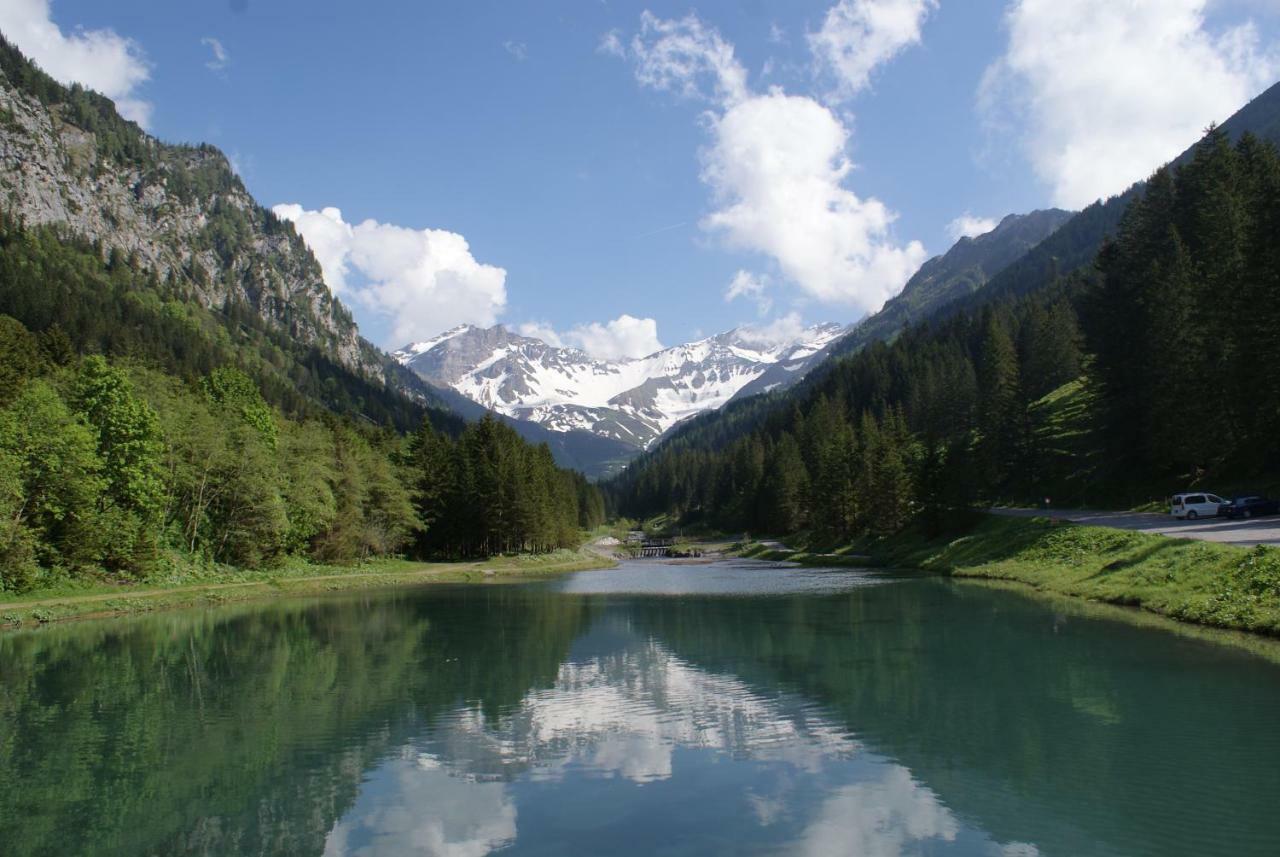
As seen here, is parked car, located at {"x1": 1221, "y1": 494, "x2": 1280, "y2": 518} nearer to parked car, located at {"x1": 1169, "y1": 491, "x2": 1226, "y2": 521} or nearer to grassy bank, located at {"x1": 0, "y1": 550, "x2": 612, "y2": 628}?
parked car, located at {"x1": 1169, "y1": 491, "x2": 1226, "y2": 521}

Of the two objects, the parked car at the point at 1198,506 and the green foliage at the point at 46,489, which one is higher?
the green foliage at the point at 46,489

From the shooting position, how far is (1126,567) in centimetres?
4191

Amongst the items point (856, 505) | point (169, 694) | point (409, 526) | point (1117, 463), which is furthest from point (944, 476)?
point (169, 694)

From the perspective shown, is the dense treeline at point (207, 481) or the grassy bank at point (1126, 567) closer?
the grassy bank at point (1126, 567)

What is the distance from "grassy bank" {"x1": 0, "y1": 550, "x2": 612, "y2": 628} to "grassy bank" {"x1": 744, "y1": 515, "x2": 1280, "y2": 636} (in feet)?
160

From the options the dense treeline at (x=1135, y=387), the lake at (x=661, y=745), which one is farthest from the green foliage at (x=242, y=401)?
the dense treeline at (x=1135, y=387)

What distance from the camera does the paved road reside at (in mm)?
37625

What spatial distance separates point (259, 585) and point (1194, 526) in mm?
68591

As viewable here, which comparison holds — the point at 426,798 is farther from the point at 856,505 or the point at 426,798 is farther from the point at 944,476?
the point at 856,505

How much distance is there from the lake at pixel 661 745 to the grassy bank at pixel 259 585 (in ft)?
38.9

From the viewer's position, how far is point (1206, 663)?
78.7 ft

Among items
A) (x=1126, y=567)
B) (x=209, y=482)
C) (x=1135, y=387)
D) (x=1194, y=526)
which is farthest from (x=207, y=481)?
(x=1135, y=387)

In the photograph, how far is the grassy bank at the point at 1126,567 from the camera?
3022cm

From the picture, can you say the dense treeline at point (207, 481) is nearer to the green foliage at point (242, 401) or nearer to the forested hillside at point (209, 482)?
the forested hillside at point (209, 482)
